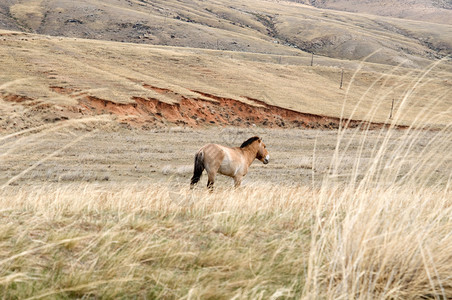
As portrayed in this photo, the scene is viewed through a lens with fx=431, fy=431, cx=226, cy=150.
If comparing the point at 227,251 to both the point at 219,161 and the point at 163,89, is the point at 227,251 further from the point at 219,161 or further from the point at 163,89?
the point at 163,89

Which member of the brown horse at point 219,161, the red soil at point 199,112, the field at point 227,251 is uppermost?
the field at point 227,251

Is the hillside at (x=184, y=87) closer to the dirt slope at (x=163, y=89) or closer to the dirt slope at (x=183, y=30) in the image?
the dirt slope at (x=163, y=89)

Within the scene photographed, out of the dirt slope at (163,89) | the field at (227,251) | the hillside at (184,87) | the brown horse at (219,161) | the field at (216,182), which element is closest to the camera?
the field at (227,251)

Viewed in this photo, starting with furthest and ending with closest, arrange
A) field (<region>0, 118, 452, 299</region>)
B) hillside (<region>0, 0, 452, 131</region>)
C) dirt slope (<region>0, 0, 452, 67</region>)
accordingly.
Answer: dirt slope (<region>0, 0, 452, 67</region>), hillside (<region>0, 0, 452, 131</region>), field (<region>0, 118, 452, 299</region>)

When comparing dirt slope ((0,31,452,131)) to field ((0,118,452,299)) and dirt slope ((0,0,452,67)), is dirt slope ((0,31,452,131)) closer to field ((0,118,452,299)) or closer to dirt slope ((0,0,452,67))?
field ((0,118,452,299))

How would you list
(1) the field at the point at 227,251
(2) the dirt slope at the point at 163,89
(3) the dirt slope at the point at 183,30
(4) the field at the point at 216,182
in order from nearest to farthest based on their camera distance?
1. (1) the field at the point at 227,251
2. (4) the field at the point at 216,182
3. (2) the dirt slope at the point at 163,89
4. (3) the dirt slope at the point at 183,30

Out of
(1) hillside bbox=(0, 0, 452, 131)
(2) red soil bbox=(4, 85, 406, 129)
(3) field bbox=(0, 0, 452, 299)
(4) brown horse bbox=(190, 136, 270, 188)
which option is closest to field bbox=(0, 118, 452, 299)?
(3) field bbox=(0, 0, 452, 299)

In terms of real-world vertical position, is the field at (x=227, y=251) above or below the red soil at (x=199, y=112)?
above

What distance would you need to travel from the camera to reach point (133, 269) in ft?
9.09

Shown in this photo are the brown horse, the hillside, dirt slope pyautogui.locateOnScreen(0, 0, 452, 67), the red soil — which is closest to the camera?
the hillside

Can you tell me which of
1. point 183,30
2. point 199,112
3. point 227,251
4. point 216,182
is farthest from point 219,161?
point 183,30

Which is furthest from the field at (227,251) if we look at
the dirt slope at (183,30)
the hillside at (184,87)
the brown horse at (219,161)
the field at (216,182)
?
the dirt slope at (183,30)

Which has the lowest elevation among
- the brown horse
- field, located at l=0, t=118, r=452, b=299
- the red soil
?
the red soil

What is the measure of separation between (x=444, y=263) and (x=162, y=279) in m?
1.97
